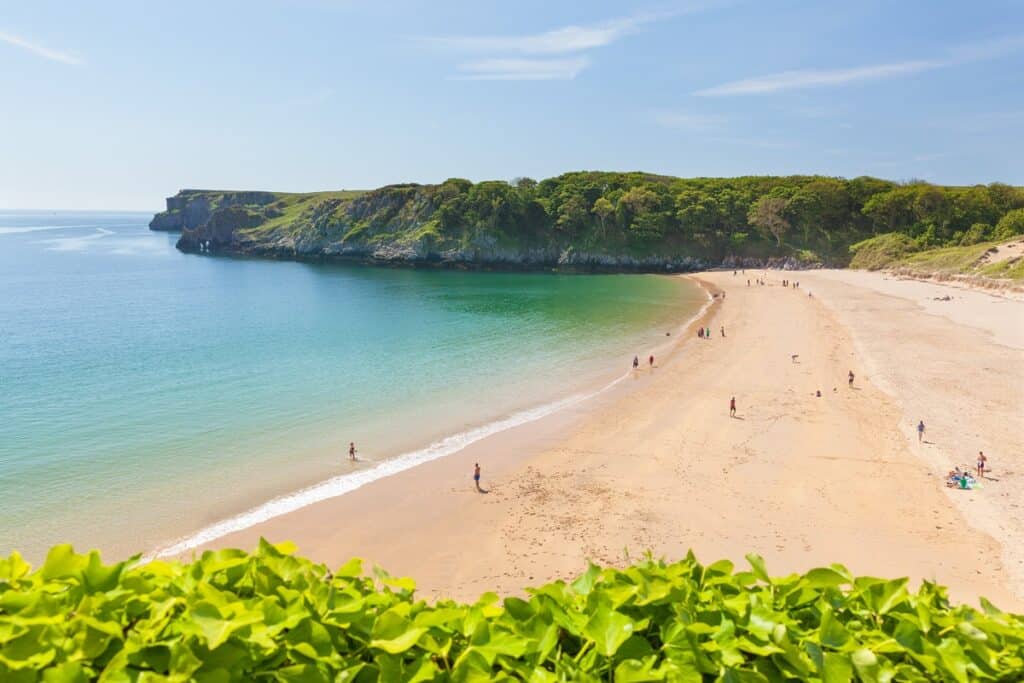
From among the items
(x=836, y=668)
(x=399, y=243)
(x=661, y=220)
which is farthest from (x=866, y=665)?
(x=399, y=243)

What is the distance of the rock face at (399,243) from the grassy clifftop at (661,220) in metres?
0.23

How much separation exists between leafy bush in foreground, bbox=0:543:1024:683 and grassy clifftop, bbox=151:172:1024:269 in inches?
3600

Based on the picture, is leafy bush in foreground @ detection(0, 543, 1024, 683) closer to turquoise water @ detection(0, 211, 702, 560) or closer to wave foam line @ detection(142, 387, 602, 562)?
wave foam line @ detection(142, 387, 602, 562)

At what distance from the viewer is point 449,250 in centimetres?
9612

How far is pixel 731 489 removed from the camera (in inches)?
698

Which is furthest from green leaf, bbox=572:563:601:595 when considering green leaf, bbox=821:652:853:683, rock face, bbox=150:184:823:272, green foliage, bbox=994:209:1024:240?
green foliage, bbox=994:209:1024:240

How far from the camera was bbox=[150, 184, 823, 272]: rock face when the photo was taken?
9288 centimetres

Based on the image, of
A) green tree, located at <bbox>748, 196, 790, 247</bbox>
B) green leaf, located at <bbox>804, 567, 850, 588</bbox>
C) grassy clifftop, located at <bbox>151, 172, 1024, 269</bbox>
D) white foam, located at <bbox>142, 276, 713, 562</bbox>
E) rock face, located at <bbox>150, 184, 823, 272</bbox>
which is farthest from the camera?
rock face, located at <bbox>150, 184, 823, 272</bbox>

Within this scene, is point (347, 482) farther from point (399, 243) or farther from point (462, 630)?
point (399, 243)

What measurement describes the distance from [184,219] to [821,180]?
165610 mm

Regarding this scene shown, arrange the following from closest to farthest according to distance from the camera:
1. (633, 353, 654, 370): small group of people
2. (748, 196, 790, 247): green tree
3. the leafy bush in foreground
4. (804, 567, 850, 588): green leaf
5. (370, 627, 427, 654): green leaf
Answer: the leafy bush in foreground < (370, 627, 427, 654): green leaf < (804, 567, 850, 588): green leaf < (633, 353, 654, 370): small group of people < (748, 196, 790, 247): green tree

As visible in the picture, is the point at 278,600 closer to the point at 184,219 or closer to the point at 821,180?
the point at 821,180

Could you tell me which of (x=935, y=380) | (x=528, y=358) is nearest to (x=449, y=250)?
(x=528, y=358)

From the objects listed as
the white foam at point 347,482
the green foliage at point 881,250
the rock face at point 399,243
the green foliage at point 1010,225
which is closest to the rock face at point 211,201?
the rock face at point 399,243
